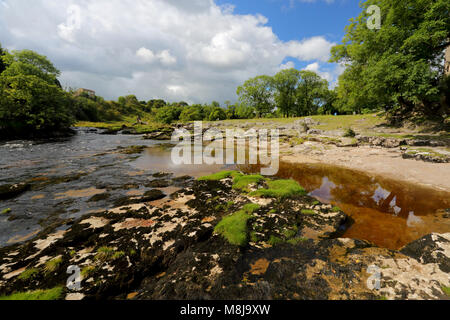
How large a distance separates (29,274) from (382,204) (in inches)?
484

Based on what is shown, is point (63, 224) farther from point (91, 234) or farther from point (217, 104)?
point (217, 104)

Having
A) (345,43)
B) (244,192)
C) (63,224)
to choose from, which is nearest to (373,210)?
(244,192)

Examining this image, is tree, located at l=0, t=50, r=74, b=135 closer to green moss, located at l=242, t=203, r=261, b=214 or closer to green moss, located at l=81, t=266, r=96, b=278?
green moss, located at l=81, t=266, r=96, b=278

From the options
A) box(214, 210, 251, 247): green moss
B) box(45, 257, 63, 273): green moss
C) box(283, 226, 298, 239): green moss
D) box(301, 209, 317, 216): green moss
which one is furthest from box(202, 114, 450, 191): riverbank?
box(45, 257, 63, 273): green moss

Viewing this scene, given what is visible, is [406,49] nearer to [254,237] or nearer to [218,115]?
[254,237]

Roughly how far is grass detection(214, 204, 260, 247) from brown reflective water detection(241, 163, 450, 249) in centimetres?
350

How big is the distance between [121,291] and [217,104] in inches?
4403

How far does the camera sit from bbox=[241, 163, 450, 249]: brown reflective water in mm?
5590

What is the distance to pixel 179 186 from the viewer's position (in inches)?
384

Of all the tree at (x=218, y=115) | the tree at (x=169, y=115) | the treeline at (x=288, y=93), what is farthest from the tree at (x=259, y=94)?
the tree at (x=169, y=115)

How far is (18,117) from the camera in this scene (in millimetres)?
27359

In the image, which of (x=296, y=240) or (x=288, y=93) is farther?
(x=288, y=93)

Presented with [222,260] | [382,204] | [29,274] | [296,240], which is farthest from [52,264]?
[382,204]

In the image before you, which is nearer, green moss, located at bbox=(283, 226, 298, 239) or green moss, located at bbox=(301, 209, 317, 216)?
green moss, located at bbox=(283, 226, 298, 239)
